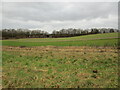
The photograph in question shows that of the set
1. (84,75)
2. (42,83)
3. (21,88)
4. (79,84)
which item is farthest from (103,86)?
(21,88)

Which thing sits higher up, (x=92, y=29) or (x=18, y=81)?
(x=92, y=29)

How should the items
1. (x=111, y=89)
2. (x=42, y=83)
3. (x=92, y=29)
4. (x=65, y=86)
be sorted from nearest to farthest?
1. (x=111, y=89)
2. (x=65, y=86)
3. (x=42, y=83)
4. (x=92, y=29)

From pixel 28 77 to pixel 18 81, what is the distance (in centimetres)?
64

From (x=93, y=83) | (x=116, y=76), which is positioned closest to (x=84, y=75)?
(x=93, y=83)

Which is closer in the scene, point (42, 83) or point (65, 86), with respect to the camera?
point (65, 86)

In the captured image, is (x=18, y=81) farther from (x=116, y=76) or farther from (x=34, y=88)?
(x=116, y=76)

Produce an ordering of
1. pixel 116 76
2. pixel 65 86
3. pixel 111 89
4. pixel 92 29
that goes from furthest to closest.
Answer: pixel 92 29 → pixel 116 76 → pixel 65 86 → pixel 111 89

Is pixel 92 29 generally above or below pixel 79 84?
above

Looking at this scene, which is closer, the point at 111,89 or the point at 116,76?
the point at 111,89

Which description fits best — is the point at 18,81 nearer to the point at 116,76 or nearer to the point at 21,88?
the point at 21,88

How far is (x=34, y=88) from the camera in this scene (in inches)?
205

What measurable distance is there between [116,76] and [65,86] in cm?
315

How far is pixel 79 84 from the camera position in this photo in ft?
18.0

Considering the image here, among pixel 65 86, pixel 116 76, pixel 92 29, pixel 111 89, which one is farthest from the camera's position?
pixel 92 29
